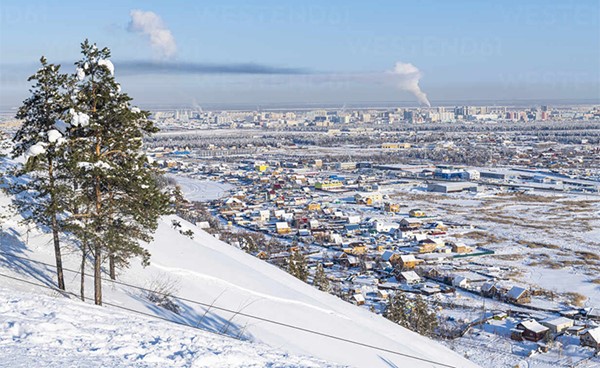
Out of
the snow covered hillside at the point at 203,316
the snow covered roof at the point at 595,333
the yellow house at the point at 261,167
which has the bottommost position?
the yellow house at the point at 261,167

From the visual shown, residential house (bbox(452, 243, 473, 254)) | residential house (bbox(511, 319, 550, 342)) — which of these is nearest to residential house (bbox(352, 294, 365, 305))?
residential house (bbox(511, 319, 550, 342))

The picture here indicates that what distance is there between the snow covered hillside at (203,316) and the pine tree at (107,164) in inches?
29.6

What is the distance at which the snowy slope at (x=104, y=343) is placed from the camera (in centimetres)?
346

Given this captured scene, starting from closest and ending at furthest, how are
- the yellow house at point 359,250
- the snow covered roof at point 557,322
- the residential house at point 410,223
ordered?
the snow covered roof at point 557,322, the yellow house at point 359,250, the residential house at point 410,223

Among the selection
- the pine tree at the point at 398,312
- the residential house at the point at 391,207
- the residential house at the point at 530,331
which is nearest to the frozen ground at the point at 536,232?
the residential house at the point at 391,207

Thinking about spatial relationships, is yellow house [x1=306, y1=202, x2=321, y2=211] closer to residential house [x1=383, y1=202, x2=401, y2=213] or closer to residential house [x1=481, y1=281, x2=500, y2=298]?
residential house [x1=383, y1=202, x2=401, y2=213]

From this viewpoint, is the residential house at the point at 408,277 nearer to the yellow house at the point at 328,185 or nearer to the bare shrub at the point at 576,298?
the bare shrub at the point at 576,298

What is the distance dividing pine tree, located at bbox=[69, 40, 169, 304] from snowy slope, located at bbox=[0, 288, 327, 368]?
1320 millimetres

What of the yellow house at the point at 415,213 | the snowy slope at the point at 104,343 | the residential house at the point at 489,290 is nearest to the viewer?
the snowy slope at the point at 104,343

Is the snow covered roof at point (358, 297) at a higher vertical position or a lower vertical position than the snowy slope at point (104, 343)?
lower

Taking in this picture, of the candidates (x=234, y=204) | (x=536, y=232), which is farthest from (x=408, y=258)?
(x=234, y=204)

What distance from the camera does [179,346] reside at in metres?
Answer: 3.85

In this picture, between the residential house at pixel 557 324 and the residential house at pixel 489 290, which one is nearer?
the residential house at pixel 557 324

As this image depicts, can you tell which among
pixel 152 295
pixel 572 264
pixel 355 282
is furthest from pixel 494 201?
pixel 152 295
